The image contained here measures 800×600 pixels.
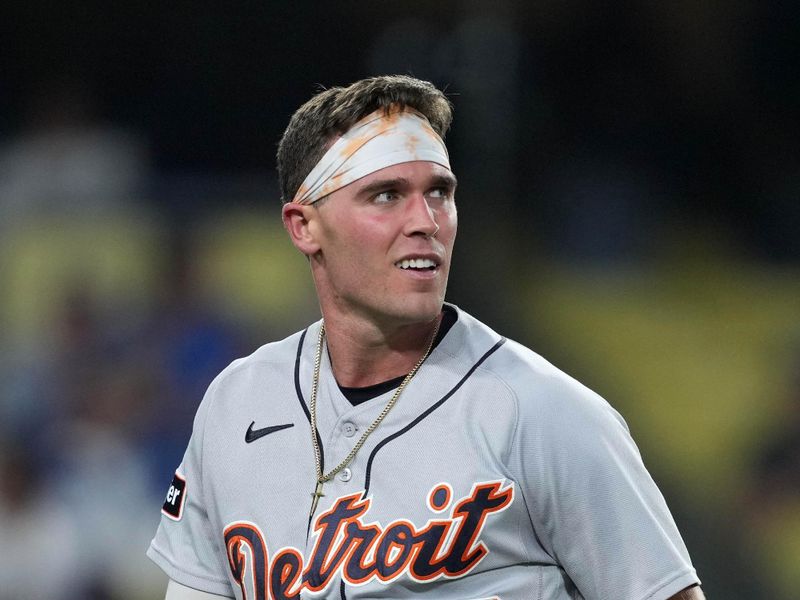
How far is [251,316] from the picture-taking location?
5.47m

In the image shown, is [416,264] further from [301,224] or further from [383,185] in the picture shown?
[301,224]

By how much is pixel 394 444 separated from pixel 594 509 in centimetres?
39

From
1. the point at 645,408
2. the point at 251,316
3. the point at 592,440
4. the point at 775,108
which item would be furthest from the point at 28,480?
the point at 775,108

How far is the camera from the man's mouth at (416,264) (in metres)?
2.03

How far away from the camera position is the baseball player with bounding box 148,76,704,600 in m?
1.86

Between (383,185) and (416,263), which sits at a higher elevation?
(383,185)

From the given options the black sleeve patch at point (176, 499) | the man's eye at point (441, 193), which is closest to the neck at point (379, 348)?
the man's eye at point (441, 193)

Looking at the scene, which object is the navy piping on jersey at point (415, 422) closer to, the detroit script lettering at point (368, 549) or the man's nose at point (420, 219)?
the detroit script lettering at point (368, 549)

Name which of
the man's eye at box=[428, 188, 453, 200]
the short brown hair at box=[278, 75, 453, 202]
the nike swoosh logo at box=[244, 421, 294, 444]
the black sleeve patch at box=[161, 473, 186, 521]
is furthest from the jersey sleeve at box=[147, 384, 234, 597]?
the man's eye at box=[428, 188, 453, 200]

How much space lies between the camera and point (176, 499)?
233 centimetres

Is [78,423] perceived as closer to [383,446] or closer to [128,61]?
[128,61]

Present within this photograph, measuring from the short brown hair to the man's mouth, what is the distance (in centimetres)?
29

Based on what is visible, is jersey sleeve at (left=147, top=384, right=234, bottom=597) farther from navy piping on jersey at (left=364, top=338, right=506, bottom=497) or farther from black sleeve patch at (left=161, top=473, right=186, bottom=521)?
navy piping on jersey at (left=364, top=338, right=506, bottom=497)

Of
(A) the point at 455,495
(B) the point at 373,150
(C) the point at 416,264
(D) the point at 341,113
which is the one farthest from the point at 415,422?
(D) the point at 341,113
